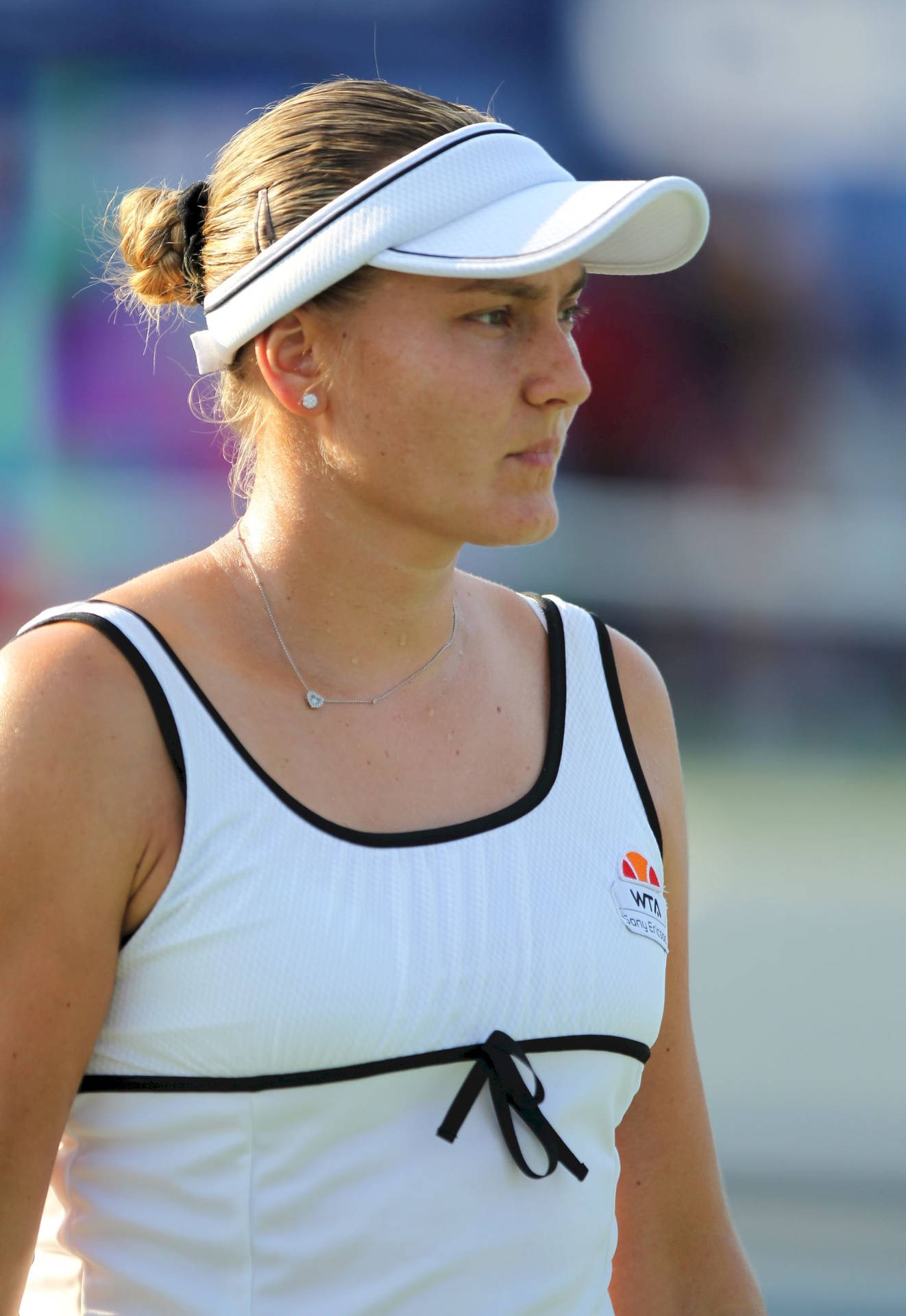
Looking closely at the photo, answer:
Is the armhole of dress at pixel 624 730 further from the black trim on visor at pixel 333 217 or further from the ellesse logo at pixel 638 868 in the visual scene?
the black trim on visor at pixel 333 217

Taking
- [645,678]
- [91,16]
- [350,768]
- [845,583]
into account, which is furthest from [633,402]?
[350,768]

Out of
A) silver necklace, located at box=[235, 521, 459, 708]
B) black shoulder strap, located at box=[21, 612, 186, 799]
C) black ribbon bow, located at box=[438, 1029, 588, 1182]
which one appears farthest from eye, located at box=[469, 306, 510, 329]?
black ribbon bow, located at box=[438, 1029, 588, 1182]

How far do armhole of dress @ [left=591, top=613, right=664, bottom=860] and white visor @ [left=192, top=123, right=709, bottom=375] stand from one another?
1.35 feet

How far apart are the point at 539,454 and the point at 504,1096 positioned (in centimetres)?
56

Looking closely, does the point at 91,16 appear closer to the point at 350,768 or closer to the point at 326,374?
the point at 326,374

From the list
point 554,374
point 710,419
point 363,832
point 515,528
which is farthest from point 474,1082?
point 710,419

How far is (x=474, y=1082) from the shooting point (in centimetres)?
129

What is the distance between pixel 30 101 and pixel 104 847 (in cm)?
270

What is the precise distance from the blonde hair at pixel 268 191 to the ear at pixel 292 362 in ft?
0.13

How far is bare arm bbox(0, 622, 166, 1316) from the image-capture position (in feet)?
3.99

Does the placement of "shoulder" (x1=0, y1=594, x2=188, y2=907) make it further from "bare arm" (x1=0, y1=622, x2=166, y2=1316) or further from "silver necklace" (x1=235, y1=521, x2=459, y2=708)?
"silver necklace" (x1=235, y1=521, x2=459, y2=708)

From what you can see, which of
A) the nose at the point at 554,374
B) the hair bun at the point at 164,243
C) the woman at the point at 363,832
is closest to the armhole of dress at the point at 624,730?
the woman at the point at 363,832

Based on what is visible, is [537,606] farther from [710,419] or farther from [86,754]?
[710,419]

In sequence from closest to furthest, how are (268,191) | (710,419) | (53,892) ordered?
(53,892) < (268,191) < (710,419)
